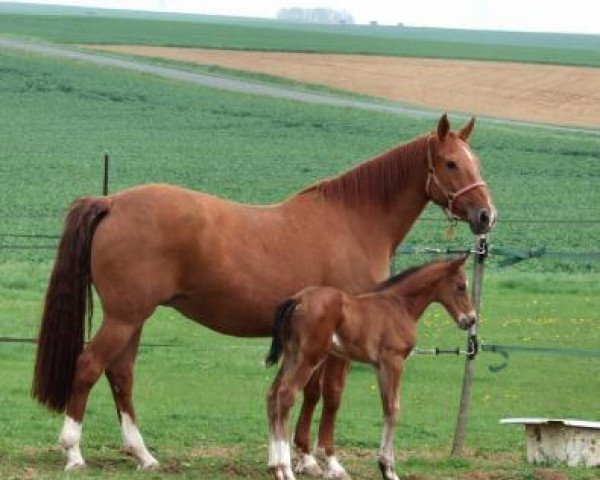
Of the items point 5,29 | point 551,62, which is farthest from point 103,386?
point 5,29

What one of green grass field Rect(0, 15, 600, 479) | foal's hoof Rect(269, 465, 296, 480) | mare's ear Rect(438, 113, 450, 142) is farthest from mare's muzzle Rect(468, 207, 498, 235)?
foal's hoof Rect(269, 465, 296, 480)

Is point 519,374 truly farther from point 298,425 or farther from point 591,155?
point 591,155

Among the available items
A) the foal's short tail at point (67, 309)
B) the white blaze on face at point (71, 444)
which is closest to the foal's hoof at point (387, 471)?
the white blaze on face at point (71, 444)

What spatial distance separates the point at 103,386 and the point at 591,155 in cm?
3809

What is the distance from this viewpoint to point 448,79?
75500mm

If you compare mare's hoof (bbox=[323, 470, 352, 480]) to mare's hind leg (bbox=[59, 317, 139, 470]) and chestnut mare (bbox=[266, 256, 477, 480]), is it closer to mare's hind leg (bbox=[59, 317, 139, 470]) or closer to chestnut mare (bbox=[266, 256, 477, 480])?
chestnut mare (bbox=[266, 256, 477, 480])

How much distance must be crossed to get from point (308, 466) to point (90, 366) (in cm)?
169

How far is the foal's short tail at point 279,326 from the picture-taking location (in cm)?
960

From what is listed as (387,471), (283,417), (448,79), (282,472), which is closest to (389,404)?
(387,471)

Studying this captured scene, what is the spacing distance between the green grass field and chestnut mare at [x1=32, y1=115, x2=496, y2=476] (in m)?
0.69

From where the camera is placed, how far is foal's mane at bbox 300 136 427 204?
10625 mm

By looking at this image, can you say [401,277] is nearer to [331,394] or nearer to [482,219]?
[482,219]

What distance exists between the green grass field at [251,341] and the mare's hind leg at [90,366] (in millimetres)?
214

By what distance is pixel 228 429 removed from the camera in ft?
40.8
